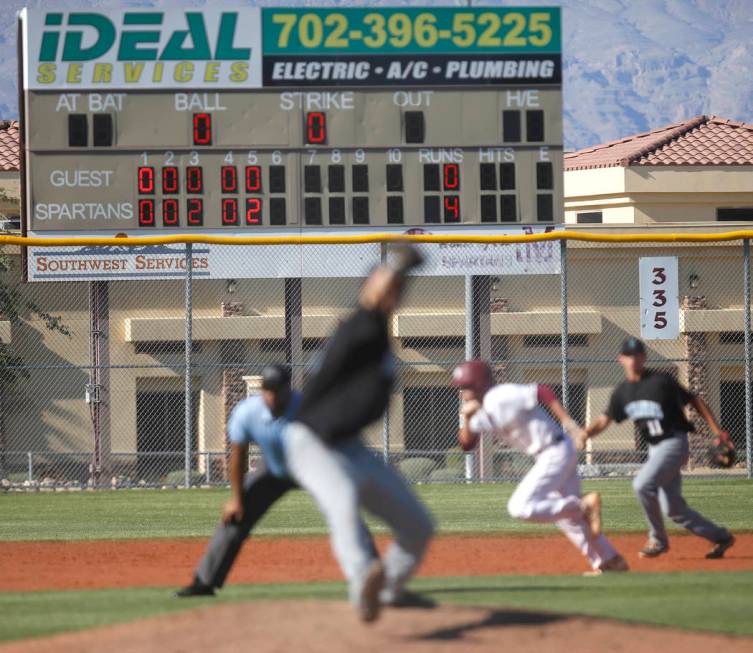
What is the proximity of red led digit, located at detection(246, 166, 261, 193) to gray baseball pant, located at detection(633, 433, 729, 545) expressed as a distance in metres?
9.55

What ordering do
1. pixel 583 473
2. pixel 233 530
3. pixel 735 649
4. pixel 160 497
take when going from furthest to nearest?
pixel 583 473 → pixel 160 497 → pixel 233 530 → pixel 735 649

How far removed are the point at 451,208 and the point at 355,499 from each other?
13.2 metres

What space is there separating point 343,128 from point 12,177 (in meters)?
15.3

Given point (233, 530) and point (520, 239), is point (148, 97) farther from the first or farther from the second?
point (233, 530)

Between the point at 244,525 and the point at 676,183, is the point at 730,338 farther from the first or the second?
the point at 244,525

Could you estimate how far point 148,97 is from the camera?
19.2 m

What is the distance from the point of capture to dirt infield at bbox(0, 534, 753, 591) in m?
10.9

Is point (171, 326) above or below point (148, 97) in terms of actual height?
below

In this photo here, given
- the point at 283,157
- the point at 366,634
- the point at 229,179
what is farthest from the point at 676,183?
the point at 366,634

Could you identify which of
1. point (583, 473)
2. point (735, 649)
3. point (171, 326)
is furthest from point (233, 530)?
point (171, 326)

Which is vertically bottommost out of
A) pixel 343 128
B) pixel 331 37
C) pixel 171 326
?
pixel 171 326

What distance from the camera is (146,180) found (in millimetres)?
19281

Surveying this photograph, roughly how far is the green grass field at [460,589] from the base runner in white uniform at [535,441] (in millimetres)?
467

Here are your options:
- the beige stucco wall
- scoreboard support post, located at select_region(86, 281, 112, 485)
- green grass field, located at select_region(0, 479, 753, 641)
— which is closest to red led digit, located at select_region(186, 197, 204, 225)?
scoreboard support post, located at select_region(86, 281, 112, 485)
